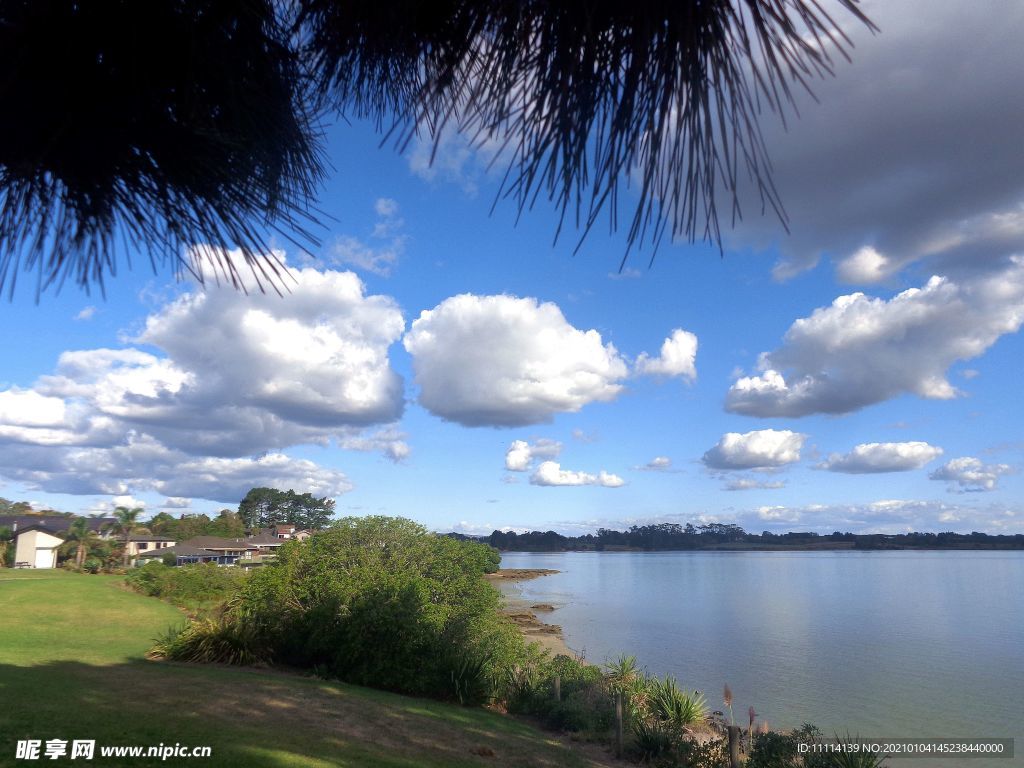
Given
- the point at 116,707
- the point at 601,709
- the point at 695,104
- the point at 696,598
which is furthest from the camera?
the point at 696,598

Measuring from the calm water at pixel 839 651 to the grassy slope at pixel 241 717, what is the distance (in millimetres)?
12187

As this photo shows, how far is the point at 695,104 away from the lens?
2158 mm

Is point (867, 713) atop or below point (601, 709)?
below

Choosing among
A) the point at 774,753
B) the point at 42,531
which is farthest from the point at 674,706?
the point at 42,531

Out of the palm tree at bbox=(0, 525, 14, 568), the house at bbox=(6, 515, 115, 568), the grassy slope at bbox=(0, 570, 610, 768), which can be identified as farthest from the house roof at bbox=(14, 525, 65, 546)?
the grassy slope at bbox=(0, 570, 610, 768)

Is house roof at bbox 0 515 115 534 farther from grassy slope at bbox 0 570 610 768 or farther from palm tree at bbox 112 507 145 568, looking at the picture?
grassy slope at bbox 0 570 610 768

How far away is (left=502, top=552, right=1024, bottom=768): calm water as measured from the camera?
22000 mm

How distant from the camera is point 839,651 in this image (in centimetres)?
3381

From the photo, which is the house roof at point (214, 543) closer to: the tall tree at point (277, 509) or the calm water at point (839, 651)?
the calm water at point (839, 651)

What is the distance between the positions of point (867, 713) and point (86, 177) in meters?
25.9

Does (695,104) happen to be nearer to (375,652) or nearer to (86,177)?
(86,177)

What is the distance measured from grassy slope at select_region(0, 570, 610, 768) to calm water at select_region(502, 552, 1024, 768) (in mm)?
12187

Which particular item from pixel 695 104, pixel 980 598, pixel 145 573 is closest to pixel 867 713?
pixel 695 104

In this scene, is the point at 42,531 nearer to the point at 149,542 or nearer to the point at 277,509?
the point at 149,542
